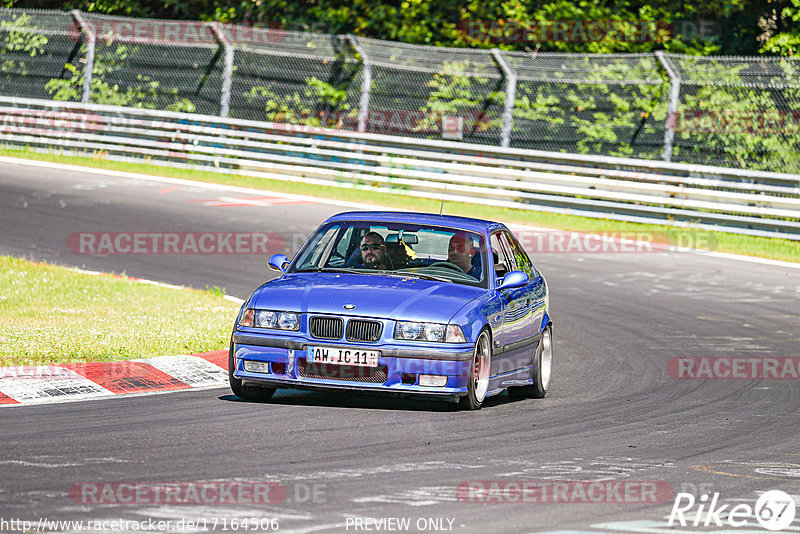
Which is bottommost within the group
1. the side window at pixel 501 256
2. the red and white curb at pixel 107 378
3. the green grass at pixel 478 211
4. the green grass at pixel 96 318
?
the green grass at pixel 478 211

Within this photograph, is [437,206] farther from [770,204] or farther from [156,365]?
[156,365]

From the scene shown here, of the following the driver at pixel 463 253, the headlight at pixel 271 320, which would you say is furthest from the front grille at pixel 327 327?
the driver at pixel 463 253

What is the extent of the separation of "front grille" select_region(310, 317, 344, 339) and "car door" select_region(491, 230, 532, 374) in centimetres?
130

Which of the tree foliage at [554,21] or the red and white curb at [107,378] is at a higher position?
the tree foliage at [554,21]

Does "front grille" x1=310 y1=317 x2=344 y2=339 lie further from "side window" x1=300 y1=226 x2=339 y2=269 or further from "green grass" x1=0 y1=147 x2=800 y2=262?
"green grass" x1=0 y1=147 x2=800 y2=262

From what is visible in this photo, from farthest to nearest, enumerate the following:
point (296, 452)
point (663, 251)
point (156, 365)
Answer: point (663, 251), point (156, 365), point (296, 452)

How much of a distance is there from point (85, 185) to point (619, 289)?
11.9 m

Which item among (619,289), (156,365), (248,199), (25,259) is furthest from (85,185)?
(156,365)

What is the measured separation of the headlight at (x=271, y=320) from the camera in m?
8.80

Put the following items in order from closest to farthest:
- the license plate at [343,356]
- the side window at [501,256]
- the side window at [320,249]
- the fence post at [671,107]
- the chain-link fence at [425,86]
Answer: the license plate at [343,356] < the side window at [320,249] < the side window at [501,256] < the fence post at [671,107] < the chain-link fence at [425,86]

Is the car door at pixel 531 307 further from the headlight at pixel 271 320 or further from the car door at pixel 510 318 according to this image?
the headlight at pixel 271 320

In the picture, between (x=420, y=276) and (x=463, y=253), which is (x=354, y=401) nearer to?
(x=420, y=276)

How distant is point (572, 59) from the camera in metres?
26.1

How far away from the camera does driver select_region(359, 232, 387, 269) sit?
32.6ft
